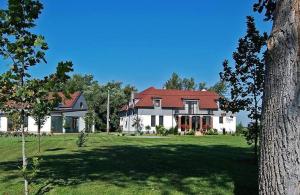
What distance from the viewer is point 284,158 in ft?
18.4

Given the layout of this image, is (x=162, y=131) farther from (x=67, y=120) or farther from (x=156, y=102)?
(x=67, y=120)

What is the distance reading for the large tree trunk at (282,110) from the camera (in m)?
5.57

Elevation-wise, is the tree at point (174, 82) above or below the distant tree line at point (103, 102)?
above

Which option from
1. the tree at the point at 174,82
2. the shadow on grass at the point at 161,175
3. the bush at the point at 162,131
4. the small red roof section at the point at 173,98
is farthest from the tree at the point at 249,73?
the tree at the point at 174,82

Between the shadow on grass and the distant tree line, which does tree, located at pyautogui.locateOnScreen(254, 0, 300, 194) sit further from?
the distant tree line

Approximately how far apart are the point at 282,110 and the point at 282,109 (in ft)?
0.04

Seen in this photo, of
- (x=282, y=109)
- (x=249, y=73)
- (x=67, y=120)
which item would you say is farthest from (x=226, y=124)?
(x=282, y=109)

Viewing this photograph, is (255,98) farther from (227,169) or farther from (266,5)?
(266,5)

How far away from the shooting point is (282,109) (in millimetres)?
5656

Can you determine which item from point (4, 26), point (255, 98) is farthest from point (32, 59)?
point (255, 98)

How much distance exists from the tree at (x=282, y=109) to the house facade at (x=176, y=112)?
65655 millimetres

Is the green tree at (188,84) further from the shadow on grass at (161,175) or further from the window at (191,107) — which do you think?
the shadow on grass at (161,175)

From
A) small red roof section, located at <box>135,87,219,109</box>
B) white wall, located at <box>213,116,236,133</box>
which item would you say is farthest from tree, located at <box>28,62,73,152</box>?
white wall, located at <box>213,116,236,133</box>

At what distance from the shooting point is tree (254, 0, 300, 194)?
5578mm
